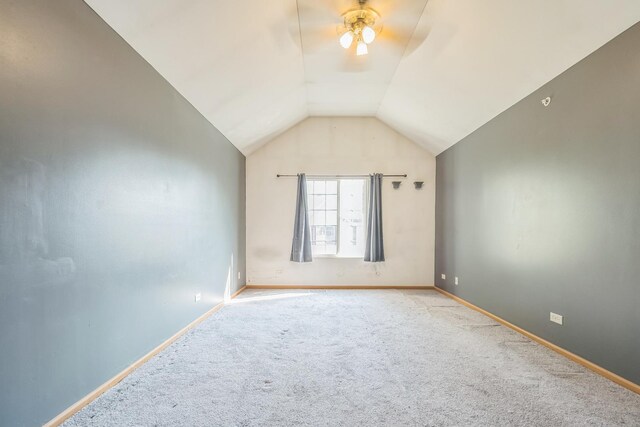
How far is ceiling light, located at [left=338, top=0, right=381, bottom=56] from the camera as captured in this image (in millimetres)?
2627

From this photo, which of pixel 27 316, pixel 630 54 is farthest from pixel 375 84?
pixel 27 316

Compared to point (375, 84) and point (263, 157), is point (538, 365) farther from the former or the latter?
point (263, 157)

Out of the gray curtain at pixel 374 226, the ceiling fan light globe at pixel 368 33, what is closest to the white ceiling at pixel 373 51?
the ceiling fan light globe at pixel 368 33

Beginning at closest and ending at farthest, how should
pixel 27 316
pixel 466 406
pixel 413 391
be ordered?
pixel 27 316, pixel 466 406, pixel 413 391

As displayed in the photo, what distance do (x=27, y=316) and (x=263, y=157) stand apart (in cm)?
413

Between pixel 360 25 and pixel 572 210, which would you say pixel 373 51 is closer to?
pixel 360 25

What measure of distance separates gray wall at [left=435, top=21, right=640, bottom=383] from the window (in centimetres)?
201

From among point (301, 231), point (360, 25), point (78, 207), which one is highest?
point (360, 25)

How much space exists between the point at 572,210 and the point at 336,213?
338cm

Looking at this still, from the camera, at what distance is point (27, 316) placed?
1421 millimetres

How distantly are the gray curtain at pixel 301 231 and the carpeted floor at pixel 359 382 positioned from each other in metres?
1.81

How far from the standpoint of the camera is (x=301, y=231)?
5.11 m

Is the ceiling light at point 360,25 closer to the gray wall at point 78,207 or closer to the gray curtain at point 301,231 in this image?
the gray wall at point 78,207

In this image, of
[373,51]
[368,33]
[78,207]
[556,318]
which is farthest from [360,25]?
[556,318]
